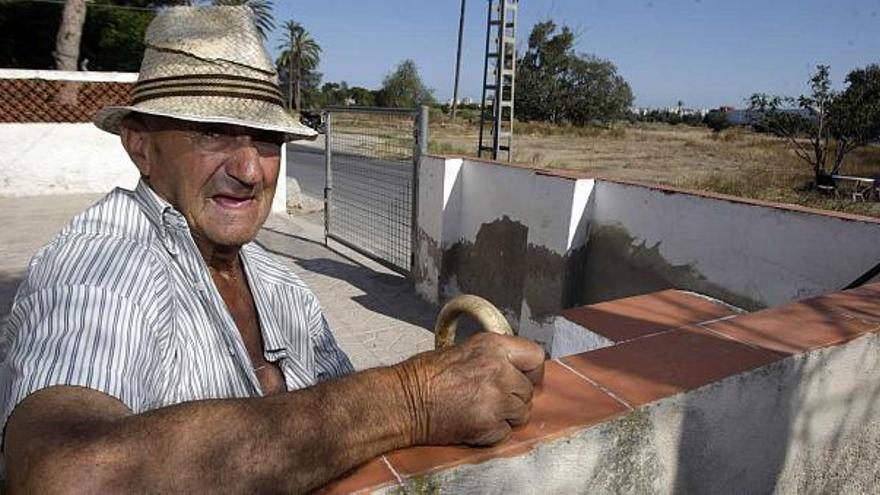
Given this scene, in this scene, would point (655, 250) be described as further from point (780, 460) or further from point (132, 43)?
point (132, 43)

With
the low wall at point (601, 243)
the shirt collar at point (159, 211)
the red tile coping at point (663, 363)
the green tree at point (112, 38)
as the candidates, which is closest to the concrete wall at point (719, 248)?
the low wall at point (601, 243)

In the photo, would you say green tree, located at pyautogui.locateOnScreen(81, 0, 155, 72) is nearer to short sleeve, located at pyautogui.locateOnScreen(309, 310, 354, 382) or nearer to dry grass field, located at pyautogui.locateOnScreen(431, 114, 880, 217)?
dry grass field, located at pyautogui.locateOnScreen(431, 114, 880, 217)

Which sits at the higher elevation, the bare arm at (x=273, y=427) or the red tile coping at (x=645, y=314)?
the bare arm at (x=273, y=427)

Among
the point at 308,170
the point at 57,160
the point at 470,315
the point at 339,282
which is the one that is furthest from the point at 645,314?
the point at 308,170

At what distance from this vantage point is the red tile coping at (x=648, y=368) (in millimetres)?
934

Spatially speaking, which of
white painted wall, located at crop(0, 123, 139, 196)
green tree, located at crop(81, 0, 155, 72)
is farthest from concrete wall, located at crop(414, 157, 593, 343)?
green tree, located at crop(81, 0, 155, 72)

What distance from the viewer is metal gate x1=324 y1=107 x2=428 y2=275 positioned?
6020 millimetres

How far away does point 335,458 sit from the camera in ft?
2.78

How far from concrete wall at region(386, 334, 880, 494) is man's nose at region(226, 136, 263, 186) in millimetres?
818

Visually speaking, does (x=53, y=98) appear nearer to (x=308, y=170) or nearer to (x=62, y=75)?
(x=62, y=75)

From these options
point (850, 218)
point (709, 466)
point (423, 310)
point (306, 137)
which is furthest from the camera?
point (423, 310)

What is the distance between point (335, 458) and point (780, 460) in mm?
1161

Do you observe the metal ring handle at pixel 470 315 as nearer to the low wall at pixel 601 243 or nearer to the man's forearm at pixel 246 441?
the man's forearm at pixel 246 441

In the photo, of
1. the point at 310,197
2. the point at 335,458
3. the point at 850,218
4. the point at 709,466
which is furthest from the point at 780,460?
the point at 310,197
